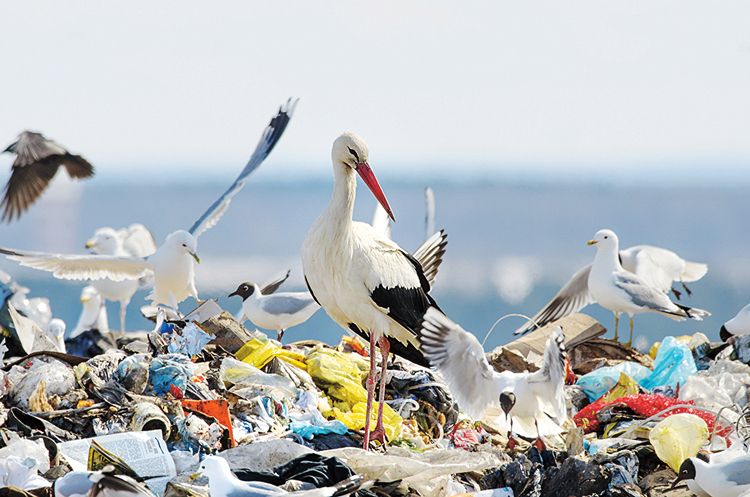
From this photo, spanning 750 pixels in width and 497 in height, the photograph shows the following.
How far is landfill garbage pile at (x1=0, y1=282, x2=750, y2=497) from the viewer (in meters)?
4.56

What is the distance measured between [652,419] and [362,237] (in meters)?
1.51

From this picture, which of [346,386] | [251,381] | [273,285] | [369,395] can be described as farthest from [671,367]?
[273,285]

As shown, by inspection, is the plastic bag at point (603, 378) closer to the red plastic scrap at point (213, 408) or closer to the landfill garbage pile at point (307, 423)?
the landfill garbage pile at point (307, 423)

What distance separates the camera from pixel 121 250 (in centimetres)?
1135

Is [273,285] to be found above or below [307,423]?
above

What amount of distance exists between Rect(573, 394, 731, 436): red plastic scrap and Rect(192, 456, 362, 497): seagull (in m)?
1.74

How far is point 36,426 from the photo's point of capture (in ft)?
16.1

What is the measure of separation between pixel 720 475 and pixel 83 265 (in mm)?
4780

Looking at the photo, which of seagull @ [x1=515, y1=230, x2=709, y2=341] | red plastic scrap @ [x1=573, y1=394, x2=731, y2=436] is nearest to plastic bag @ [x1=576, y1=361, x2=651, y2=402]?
red plastic scrap @ [x1=573, y1=394, x2=731, y2=436]

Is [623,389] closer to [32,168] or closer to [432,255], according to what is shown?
[432,255]

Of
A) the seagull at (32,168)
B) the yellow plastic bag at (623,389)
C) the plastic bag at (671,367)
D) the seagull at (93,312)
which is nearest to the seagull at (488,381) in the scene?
the yellow plastic bag at (623,389)

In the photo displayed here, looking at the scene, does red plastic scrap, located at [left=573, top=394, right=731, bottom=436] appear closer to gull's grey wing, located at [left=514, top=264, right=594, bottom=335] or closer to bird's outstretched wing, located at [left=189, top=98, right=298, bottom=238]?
gull's grey wing, located at [left=514, top=264, right=594, bottom=335]

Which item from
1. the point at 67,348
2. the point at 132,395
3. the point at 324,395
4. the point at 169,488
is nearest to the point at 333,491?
the point at 169,488

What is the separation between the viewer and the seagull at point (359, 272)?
17.4ft
